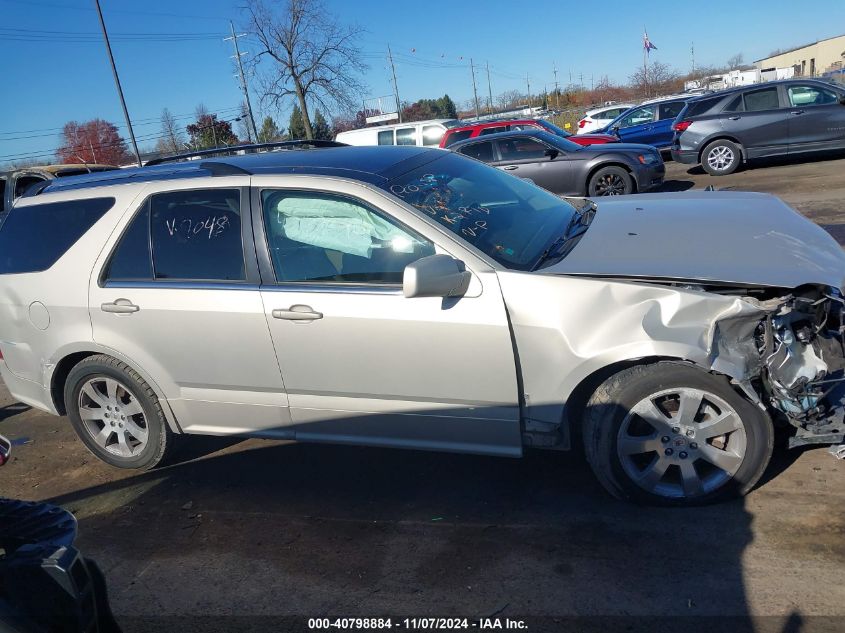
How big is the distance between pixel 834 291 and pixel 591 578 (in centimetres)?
165

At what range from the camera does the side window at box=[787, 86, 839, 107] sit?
12.7 metres

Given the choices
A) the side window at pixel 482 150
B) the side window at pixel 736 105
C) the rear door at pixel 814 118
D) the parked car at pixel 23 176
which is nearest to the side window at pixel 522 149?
the side window at pixel 482 150

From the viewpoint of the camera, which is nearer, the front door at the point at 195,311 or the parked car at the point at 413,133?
the front door at the point at 195,311

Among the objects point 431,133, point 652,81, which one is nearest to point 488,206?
point 431,133

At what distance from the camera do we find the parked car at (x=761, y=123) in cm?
1279

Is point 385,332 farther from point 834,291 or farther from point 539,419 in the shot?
point 834,291

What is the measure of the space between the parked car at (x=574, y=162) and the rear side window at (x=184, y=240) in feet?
26.6

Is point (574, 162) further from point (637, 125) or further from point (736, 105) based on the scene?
point (637, 125)

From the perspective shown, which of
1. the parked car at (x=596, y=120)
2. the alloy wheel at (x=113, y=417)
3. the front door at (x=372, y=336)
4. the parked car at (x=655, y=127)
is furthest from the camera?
the parked car at (x=596, y=120)

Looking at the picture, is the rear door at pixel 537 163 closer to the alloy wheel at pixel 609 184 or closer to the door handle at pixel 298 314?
the alloy wheel at pixel 609 184

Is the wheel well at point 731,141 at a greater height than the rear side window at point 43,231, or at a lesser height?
lesser

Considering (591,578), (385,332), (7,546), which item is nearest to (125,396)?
(385,332)

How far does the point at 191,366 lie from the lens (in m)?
3.88

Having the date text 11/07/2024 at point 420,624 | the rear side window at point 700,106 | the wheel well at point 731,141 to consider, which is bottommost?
the date text 11/07/2024 at point 420,624
